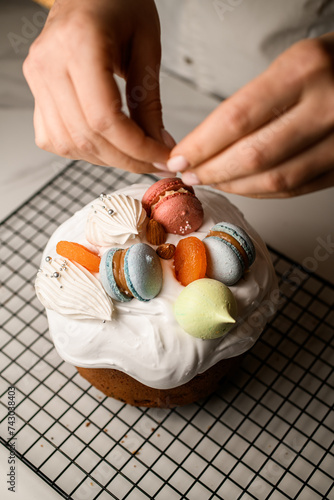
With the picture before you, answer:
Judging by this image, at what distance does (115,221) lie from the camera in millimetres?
1045

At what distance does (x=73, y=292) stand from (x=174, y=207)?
0.92ft

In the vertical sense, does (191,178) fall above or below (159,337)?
above

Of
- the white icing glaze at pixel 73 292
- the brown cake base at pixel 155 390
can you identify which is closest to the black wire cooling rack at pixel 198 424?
the brown cake base at pixel 155 390

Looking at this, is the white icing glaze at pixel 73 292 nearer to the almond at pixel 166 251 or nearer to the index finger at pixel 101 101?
the almond at pixel 166 251

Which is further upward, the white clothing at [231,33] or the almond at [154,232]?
the white clothing at [231,33]

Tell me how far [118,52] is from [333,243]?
0.93m

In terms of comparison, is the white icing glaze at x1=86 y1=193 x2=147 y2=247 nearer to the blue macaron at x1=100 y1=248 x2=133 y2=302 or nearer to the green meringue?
the blue macaron at x1=100 y1=248 x2=133 y2=302

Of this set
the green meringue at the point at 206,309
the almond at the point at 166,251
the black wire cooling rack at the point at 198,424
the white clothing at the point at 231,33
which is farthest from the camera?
the white clothing at the point at 231,33

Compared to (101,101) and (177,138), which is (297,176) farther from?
(177,138)

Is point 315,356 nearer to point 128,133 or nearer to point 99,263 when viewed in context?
point 99,263

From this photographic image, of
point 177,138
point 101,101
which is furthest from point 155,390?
point 177,138

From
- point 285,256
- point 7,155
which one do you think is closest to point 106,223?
point 285,256

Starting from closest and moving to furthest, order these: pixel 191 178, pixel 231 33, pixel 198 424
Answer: pixel 191 178 < pixel 198 424 < pixel 231 33

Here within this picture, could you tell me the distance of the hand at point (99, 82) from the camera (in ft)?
2.54
